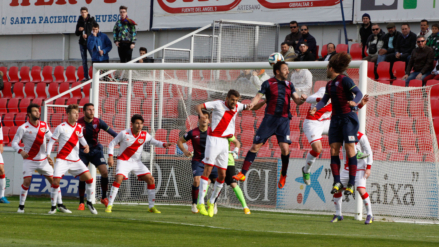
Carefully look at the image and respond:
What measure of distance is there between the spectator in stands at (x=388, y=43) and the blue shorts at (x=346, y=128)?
→ 6.89 metres

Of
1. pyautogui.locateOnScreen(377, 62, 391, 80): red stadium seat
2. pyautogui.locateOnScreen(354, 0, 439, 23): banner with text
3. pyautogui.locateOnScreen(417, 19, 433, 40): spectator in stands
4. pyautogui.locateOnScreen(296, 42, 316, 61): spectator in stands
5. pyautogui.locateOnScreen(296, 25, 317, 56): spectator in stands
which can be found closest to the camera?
pyautogui.locateOnScreen(417, 19, 433, 40): spectator in stands

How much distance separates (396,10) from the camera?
16969 millimetres

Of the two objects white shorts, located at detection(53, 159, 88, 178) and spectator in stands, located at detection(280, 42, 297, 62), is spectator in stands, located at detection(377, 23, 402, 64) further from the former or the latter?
white shorts, located at detection(53, 159, 88, 178)

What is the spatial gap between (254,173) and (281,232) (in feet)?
17.0

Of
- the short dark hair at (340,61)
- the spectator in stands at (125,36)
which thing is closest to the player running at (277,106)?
the short dark hair at (340,61)

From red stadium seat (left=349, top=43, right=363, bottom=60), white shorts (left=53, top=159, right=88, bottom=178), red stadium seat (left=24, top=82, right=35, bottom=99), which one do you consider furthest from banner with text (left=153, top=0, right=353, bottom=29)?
white shorts (left=53, top=159, right=88, bottom=178)

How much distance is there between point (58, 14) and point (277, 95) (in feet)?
51.1

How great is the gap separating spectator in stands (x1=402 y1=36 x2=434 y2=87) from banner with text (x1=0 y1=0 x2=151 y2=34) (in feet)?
32.5

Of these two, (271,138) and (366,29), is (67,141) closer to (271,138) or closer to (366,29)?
(271,138)

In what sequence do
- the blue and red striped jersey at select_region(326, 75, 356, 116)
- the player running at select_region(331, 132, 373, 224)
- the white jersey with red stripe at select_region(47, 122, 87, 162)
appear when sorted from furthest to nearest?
the white jersey with red stripe at select_region(47, 122, 87, 162) < the player running at select_region(331, 132, 373, 224) < the blue and red striped jersey at select_region(326, 75, 356, 116)

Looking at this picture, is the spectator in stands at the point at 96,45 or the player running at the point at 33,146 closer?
the player running at the point at 33,146

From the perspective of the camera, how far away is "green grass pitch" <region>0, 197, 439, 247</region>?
6941 mm

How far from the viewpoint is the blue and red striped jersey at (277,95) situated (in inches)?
388

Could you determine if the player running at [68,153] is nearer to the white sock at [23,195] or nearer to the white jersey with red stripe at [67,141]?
the white jersey with red stripe at [67,141]
